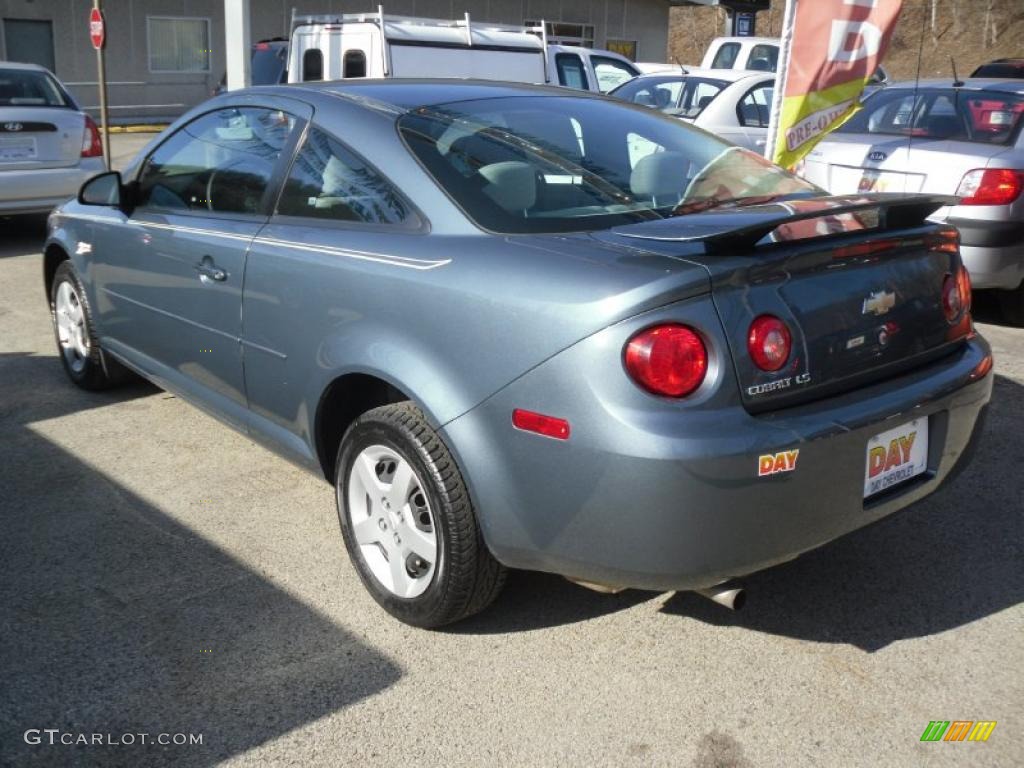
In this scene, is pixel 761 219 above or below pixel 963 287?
above

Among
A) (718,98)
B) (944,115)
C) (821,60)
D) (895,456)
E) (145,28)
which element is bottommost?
(895,456)

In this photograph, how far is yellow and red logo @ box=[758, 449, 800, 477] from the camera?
2.58 m

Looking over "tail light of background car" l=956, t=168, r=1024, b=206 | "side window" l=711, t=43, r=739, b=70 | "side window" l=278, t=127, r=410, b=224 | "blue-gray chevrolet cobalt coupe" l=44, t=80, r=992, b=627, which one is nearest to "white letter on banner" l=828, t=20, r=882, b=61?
"tail light of background car" l=956, t=168, r=1024, b=206

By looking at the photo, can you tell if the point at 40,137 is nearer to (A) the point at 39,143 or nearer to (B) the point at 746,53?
(A) the point at 39,143

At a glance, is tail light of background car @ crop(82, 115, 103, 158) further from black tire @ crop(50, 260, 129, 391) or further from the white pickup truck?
the white pickup truck

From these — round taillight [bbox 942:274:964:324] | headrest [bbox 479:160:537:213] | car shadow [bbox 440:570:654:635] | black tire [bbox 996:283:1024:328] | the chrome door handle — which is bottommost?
car shadow [bbox 440:570:654:635]

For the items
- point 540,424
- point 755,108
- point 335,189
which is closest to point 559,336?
point 540,424

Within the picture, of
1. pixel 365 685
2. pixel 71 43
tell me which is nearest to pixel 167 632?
pixel 365 685

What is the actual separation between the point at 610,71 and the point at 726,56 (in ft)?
13.8

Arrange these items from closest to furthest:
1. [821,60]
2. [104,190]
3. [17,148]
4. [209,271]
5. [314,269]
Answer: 1. [314,269]
2. [209,271]
3. [104,190]
4. [821,60]
5. [17,148]

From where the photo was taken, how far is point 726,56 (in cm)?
1864

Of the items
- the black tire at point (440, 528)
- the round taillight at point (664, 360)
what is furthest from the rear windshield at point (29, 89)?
the round taillight at point (664, 360)

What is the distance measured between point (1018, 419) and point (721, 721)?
3.03 m

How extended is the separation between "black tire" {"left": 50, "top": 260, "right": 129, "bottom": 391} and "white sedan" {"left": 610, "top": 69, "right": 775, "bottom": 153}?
6.16 m
